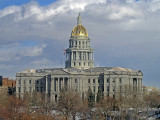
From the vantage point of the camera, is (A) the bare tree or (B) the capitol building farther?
(B) the capitol building

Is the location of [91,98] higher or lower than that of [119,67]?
lower

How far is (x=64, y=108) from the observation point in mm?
130875

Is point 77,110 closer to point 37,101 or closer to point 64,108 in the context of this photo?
point 64,108

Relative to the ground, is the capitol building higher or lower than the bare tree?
higher

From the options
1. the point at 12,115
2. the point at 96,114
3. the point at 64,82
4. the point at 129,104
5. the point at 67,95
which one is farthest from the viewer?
the point at 64,82

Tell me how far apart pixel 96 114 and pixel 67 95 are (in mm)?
24524

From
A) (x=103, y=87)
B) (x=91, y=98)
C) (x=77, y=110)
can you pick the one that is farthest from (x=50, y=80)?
(x=77, y=110)

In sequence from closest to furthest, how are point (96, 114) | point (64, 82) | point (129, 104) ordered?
point (96, 114) → point (129, 104) → point (64, 82)

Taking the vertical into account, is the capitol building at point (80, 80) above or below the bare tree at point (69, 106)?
above

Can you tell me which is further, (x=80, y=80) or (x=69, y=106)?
(x=80, y=80)

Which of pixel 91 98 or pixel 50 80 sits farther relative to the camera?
pixel 50 80

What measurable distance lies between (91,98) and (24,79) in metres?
53.8

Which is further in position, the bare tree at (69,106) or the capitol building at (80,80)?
the capitol building at (80,80)

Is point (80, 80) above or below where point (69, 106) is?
above
